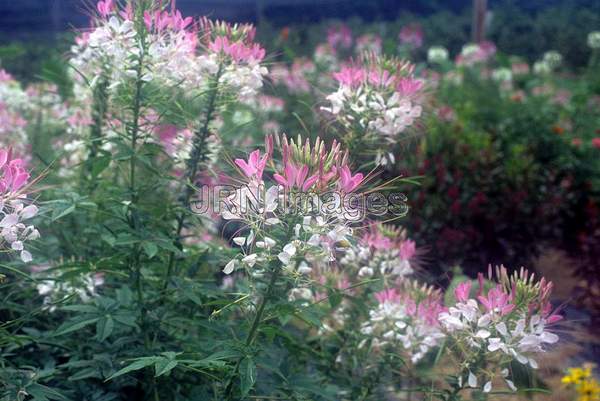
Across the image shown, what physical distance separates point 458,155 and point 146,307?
3343 mm

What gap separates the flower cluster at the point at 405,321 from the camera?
81.6 inches

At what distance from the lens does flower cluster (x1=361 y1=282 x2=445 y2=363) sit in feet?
6.80

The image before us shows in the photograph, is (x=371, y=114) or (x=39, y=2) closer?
(x=371, y=114)

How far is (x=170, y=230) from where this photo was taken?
6.89ft

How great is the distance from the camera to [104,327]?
1.82 m

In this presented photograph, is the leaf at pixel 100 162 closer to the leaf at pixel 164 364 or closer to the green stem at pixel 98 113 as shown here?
the green stem at pixel 98 113

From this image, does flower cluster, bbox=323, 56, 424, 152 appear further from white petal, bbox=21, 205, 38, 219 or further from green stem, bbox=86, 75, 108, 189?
white petal, bbox=21, 205, 38, 219

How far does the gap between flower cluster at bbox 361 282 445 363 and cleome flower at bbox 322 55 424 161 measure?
51 cm

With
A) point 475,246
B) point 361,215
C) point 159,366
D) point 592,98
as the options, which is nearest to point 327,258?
point 361,215

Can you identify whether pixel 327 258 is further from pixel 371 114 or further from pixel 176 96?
pixel 176 96

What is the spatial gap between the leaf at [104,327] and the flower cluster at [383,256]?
82cm

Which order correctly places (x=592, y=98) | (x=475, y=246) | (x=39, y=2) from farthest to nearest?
(x=39, y=2) < (x=592, y=98) < (x=475, y=246)

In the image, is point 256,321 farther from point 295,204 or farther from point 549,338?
point 549,338

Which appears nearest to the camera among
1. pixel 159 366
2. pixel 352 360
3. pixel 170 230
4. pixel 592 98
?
pixel 159 366
